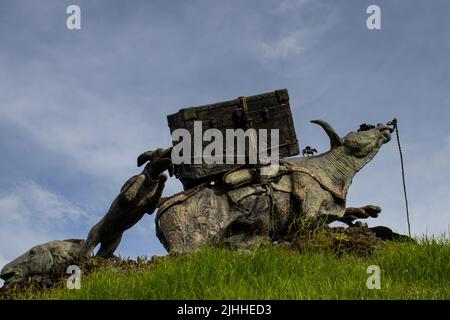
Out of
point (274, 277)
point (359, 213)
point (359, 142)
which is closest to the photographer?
point (274, 277)

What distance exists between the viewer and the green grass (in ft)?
22.1

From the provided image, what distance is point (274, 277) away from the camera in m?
7.21

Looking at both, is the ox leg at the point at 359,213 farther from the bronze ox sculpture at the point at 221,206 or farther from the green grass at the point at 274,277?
the green grass at the point at 274,277

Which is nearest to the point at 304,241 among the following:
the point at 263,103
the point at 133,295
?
the point at 263,103

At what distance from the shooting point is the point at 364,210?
1078 cm

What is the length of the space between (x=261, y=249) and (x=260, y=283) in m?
0.98

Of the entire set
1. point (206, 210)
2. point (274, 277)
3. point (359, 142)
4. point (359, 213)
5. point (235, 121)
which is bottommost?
point (274, 277)

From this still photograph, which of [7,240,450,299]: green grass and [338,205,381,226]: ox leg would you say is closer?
[7,240,450,299]: green grass

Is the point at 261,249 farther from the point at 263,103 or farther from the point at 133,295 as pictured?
the point at 263,103

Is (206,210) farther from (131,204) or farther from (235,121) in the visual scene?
(235,121)

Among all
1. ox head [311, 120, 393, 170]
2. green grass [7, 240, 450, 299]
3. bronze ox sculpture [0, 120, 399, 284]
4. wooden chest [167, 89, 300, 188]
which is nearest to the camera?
green grass [7, 240, 450, 299]

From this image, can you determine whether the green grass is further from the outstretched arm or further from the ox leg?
the ox leg

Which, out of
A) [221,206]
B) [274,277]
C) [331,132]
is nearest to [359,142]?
[331,132]

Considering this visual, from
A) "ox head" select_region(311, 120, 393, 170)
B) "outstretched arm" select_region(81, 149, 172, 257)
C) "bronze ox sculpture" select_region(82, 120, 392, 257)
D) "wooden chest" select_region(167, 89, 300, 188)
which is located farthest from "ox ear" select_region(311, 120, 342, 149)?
"outstretched arm" select_region(81, 149, 172, 257)
